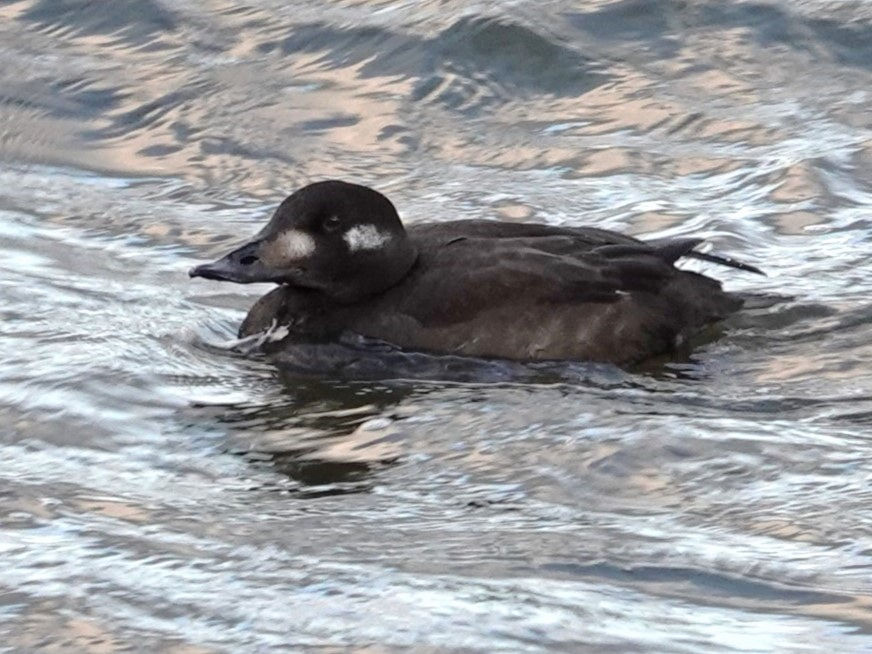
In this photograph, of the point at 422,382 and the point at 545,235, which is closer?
the point at 422,382

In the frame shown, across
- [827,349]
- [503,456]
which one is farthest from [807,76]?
[503,456]

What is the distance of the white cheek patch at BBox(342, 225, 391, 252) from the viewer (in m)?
7.40

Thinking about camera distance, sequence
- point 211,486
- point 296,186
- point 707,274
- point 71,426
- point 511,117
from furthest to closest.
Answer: point 511,117 < point 296,186 < point 707,274 < point 71,426 < point 211,486

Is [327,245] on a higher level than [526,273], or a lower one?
higher

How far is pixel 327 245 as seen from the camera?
24.6 feet

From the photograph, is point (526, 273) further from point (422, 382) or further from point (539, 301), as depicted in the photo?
point (422, 382)

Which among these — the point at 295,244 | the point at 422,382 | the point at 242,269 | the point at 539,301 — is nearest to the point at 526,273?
the point at 539,301

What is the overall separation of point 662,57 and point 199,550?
240 inches

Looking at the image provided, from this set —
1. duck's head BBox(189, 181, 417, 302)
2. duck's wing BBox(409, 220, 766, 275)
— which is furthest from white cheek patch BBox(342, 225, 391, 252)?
duck's wing BBox(409, 220, 766, 275)

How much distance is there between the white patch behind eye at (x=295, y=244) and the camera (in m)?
7.46

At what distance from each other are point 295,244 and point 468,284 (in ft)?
2.16

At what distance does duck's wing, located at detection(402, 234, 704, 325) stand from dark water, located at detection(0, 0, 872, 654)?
33 centimetres

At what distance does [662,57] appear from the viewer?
35.9 feet

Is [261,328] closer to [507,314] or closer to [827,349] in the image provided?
[507,314]
